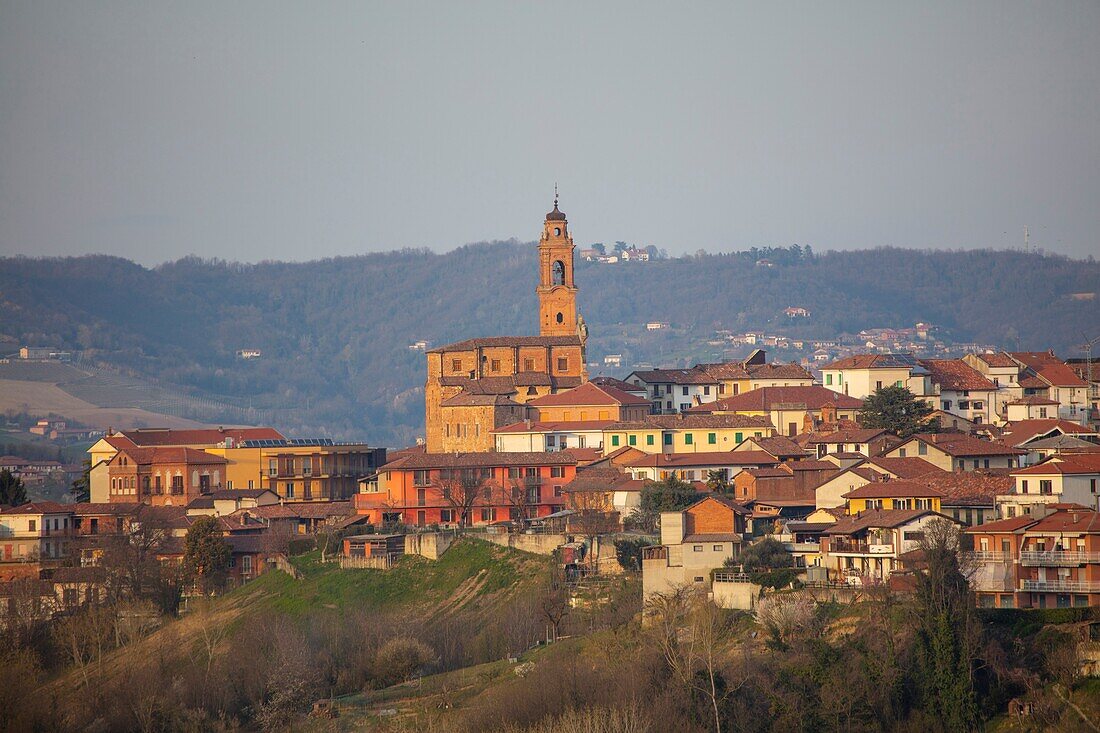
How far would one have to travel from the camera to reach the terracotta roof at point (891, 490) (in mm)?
58188

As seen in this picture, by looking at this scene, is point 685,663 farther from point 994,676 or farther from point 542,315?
point 542,315

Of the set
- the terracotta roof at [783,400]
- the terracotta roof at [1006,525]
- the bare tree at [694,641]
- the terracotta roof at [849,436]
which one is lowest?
the bare tree at [694,641]

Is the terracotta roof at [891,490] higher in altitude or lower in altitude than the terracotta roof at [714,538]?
higher

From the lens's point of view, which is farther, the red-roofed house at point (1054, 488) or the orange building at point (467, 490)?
the orange building at point (467, 490)

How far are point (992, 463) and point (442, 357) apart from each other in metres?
36.1

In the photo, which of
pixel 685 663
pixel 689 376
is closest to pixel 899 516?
pixel 685 663

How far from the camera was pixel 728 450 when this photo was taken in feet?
252

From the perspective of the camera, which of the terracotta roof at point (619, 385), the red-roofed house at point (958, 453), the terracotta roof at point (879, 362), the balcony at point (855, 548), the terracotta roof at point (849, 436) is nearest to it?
the balcony at point (855, 548)

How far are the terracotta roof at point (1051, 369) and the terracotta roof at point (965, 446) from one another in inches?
909

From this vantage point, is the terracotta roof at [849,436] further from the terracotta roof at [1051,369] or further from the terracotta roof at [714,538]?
the terracotta roof at [1051,369]

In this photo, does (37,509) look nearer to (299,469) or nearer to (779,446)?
(299,469)

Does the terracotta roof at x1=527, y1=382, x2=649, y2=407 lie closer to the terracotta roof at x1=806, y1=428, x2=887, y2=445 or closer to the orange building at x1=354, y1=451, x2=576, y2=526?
the orange building at x1=354, y1=451, x2=576, y2=526

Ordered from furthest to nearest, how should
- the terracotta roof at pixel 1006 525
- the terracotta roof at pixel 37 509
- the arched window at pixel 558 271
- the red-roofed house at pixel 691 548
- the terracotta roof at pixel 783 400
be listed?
the arched window at pixel 558 271, the terracotta roof at pixel 783 400, the terracotta roof at pixel 37 509, the red-roofed house at pixel 691 548, the terracotta roof at pixel 1006 525

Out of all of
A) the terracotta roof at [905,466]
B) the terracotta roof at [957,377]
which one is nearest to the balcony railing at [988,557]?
the terracotta roof at [905,466]
